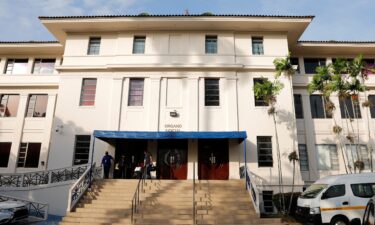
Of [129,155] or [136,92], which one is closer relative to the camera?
[129,155]

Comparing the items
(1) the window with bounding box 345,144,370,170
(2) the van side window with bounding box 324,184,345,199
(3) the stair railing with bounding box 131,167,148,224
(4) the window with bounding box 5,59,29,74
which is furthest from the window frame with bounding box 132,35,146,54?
(1) the window with bounding box 345,144,370,170

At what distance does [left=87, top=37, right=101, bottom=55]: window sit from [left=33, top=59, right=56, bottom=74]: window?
4232mm

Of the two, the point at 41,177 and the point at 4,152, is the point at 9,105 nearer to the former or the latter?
the point at 4,152

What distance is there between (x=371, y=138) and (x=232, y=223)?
12492 millimetres

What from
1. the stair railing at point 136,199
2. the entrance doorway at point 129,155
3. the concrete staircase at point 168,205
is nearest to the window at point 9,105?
the entrance doorway at point 129,155

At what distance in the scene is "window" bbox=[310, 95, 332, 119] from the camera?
17594mm

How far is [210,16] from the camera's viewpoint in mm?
16484

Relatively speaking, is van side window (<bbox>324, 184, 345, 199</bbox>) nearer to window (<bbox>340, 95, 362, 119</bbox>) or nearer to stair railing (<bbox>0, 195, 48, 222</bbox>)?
window (<bbox>340, 95, 362, 119</bbox>)

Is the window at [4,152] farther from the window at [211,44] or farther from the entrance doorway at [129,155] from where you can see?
the window at [211,44]

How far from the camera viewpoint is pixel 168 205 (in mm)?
11445

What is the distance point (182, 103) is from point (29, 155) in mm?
11054

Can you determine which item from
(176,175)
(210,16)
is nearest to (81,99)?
(176,175)

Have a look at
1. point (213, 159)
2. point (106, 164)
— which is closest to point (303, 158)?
point (213, 159)

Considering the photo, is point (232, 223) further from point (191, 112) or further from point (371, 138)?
point (371, 138)
